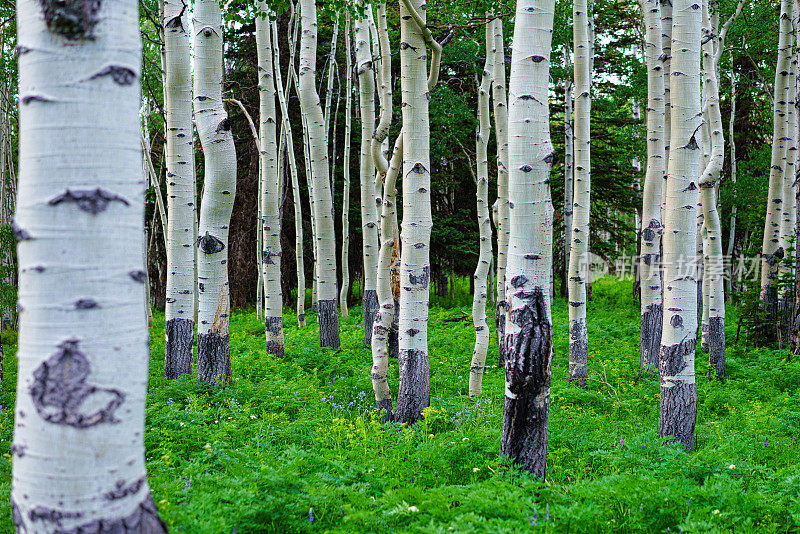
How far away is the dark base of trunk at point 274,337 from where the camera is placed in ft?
29.6

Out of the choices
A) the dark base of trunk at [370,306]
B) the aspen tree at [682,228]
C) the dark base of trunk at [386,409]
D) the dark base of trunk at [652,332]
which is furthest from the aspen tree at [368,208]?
the aspen tree at [682,228]

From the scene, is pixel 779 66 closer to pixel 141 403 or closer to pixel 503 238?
pixel 503 238

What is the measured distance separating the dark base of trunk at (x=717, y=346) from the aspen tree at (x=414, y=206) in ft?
17.1

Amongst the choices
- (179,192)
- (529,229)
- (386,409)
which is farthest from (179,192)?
(529,229)

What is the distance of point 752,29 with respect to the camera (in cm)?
1338

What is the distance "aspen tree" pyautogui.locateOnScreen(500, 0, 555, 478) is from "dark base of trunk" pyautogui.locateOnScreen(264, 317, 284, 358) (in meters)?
6.01

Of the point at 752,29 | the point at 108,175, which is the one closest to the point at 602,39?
the point at 752,29

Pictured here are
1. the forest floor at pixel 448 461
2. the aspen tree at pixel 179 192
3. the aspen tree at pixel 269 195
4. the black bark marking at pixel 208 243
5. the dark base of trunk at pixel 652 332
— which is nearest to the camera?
the forest floor at pixel 448 461

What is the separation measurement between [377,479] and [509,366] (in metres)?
1.11

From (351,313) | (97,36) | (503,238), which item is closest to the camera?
(97,36)

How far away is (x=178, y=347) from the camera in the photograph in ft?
23.1

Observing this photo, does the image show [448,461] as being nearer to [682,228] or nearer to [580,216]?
[682,228]

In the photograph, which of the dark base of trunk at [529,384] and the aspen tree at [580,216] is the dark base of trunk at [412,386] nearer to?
the dark base of trunk at [529,384]

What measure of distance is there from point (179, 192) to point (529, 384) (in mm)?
5012
